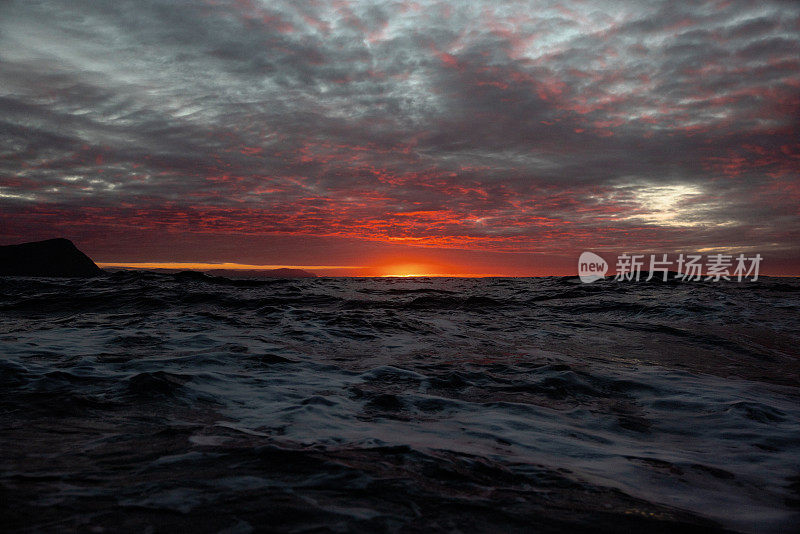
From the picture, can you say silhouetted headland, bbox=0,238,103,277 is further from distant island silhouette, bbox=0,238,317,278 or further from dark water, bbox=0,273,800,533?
dark water, bbox=0,273,800,533

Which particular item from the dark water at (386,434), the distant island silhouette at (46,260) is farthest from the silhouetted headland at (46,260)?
the dark water at (386,434)

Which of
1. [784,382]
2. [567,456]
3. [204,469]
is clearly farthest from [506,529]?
[784,382]

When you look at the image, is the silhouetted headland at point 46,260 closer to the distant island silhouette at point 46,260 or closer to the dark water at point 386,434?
the distant island silhouette at point 46,260

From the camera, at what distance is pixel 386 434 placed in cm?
314

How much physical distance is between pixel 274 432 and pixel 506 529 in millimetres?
1750

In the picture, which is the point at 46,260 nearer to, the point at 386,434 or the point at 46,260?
the point at 46,260

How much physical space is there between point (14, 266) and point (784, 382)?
3743cm

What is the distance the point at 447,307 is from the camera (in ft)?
49.5

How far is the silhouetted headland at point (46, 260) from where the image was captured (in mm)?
28844

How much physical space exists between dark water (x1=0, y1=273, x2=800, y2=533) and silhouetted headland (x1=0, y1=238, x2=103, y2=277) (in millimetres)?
27102

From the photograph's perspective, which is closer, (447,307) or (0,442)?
(0,442)

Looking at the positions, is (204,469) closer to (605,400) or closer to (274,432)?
(274,432)

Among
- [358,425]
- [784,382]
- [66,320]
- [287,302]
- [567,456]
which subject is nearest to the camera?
[567,456]

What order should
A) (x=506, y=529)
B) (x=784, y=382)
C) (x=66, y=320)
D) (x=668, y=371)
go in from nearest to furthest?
(x=506, y=529) < (x=784, y=382) < (x=668, y=371) < (x=66, y=320)
